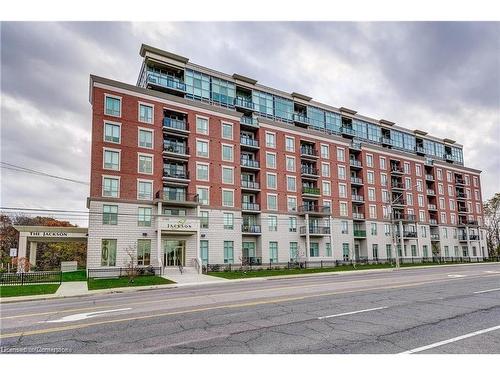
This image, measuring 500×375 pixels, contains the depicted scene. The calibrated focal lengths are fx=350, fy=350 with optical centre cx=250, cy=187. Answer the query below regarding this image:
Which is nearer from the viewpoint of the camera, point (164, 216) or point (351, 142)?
point (164, 216)

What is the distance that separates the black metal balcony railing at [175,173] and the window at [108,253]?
8.67 metres

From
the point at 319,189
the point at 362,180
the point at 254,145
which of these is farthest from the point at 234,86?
the point at 362,180

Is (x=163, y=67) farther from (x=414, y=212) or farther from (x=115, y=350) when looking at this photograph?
(x=414, y=212)

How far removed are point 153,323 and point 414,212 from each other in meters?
59.6

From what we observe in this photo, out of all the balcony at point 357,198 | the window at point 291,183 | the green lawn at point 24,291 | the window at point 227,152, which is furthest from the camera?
the balcony at point 357,198

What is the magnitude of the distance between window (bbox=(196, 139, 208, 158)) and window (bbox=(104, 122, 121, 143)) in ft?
28.0

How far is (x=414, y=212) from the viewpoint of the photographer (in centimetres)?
6041

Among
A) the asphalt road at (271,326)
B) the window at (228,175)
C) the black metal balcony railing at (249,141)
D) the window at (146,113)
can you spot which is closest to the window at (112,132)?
the window at (146,113)

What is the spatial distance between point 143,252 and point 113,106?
1490cm

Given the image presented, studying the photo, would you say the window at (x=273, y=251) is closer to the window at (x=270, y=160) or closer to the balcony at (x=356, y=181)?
the window at (x=270, y=160)

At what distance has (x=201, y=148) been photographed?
3972 centimetres

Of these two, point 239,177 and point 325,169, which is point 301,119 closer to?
point 325,169

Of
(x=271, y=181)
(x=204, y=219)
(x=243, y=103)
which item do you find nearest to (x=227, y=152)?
(x=271, y=181)

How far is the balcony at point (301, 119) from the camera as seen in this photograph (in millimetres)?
50056
